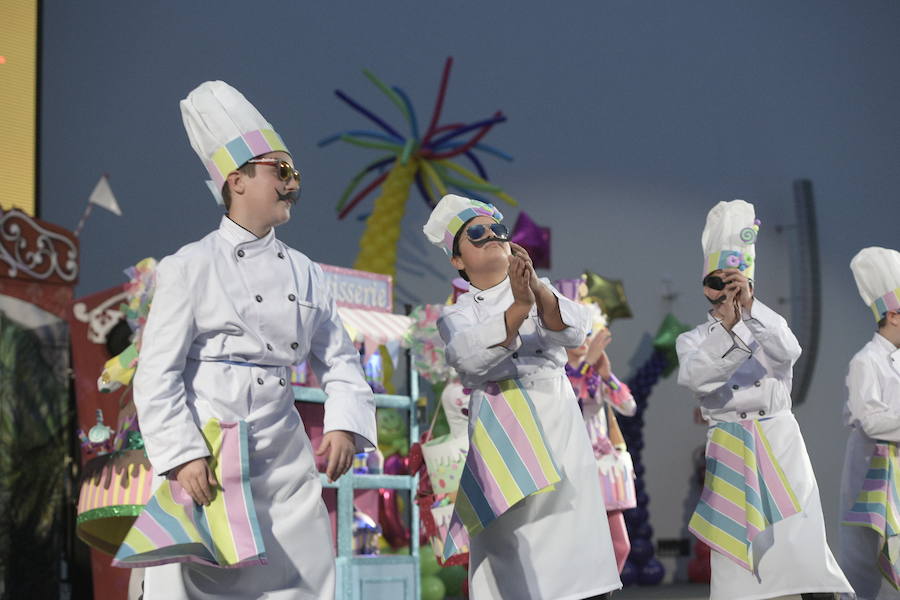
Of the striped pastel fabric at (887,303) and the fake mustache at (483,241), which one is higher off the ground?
the striped pastel fabric at (887,303)

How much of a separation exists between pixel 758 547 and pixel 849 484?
3.95 feet

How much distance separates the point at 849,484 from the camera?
4.65 metres

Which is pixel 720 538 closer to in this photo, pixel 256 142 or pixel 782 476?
pixel 782 476

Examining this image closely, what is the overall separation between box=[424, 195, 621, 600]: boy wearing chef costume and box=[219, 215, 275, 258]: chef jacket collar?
613mm

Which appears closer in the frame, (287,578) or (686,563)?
(287,578)

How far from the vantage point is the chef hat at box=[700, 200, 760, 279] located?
12.4 feet

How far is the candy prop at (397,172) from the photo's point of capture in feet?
22.5

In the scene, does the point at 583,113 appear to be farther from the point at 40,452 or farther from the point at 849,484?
the point at 40,452

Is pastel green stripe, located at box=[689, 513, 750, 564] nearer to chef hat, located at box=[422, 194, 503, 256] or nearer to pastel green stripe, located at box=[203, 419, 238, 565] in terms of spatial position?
chef hat, located at box=[422, 194, 503, 256]

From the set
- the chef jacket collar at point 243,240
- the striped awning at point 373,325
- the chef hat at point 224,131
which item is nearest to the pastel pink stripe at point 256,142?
the chef hat at point 224,131

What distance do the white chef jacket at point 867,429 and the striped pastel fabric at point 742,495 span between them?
38.2 inches

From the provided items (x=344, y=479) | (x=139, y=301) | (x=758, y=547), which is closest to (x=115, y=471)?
(x=139, y=301)

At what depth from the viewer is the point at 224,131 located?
2404 mm

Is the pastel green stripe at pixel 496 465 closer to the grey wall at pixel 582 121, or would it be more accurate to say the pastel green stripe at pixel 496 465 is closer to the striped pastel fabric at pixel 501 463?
the striped pastel fabric at pixel 501 463
